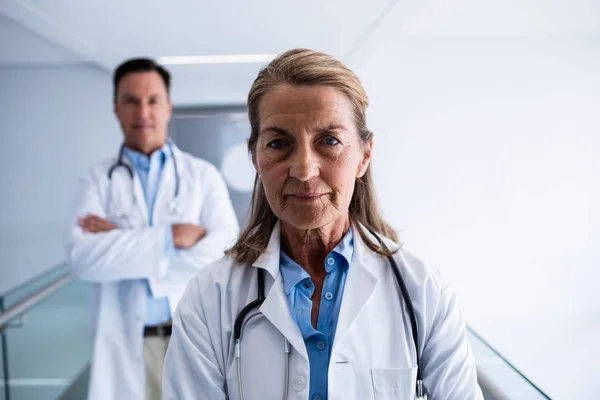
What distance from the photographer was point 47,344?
250cm

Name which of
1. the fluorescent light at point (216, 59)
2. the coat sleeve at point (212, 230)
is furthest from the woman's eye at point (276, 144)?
the fluorescent light at point (216, 59)

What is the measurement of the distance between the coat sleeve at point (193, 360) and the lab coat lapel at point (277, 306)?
10cm

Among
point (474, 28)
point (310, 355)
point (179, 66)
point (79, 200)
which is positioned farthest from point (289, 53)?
point (474, 28)

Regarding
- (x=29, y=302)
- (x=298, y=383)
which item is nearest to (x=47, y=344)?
(x=29, y=302)

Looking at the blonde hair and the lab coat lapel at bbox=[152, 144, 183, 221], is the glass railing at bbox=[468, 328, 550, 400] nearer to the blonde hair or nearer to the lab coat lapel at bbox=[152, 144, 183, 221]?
the blonde hair

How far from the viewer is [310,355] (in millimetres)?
857

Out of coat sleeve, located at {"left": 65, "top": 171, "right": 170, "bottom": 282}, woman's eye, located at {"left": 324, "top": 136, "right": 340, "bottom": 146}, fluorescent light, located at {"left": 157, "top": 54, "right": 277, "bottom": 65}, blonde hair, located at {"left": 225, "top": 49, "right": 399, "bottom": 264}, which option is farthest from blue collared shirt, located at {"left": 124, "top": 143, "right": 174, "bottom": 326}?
fluorescent light, located at {"left": 157, "top": 54, "right": 277, "bottom": 65}

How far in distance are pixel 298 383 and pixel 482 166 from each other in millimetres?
3449

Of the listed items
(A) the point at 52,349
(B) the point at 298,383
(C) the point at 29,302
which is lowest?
(A) the point at 52,349

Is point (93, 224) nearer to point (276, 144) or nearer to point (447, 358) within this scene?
point (276, 144)

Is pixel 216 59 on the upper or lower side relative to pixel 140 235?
upper

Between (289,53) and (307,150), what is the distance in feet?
0.61

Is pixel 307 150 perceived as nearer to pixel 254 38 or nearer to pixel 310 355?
pixel 310 355

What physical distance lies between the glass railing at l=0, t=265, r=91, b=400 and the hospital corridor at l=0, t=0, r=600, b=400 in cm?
2
